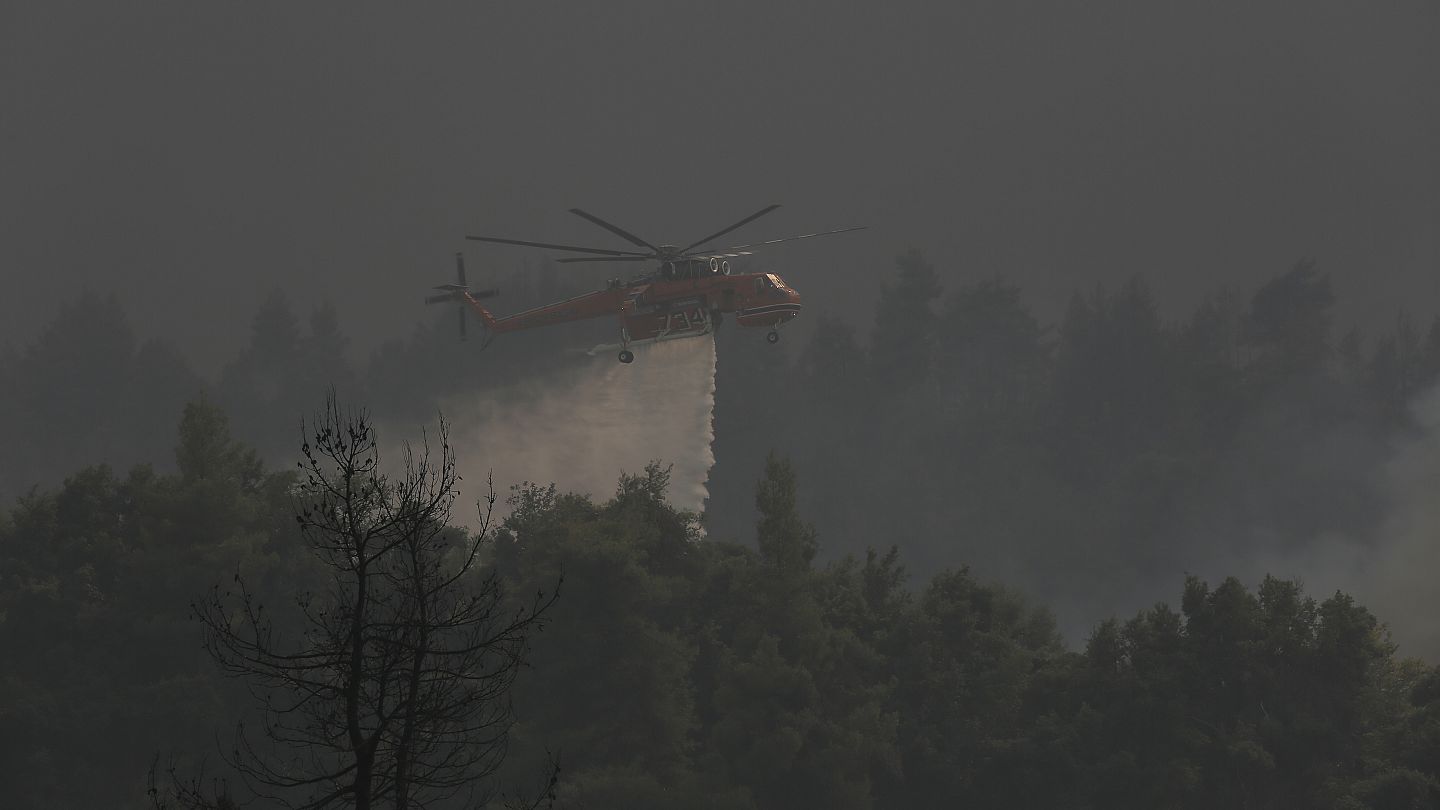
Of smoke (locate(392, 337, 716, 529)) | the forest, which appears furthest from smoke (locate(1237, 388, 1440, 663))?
smoke (locate(392, 337, 716, 529))

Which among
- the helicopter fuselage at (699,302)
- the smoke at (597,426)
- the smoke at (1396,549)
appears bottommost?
the smoke at (1396,549)

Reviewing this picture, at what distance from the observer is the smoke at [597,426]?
83.4 metres

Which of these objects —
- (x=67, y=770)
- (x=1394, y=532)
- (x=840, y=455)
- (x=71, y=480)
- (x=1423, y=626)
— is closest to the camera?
(x=67, y=770)

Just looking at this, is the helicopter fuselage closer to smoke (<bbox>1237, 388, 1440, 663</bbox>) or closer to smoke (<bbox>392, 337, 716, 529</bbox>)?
smoke (<bbox>392, 337, 716, 529</bbox>)

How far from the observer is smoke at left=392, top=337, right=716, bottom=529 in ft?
274

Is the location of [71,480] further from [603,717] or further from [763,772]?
[763,772]

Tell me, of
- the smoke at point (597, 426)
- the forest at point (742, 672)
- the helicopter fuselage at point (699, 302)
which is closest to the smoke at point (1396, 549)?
the forest at point (742, 672)

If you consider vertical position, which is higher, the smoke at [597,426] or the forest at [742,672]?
the smoke at [597,426]

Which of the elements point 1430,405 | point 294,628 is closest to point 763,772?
point 294,628

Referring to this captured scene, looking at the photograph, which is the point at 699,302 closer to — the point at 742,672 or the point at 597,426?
the point at 742,672

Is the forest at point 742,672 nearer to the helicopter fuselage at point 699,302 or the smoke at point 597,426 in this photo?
the smoke at point 597,426

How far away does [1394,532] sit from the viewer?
141 metres

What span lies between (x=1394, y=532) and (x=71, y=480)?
110 meters

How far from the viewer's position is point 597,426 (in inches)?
3442
